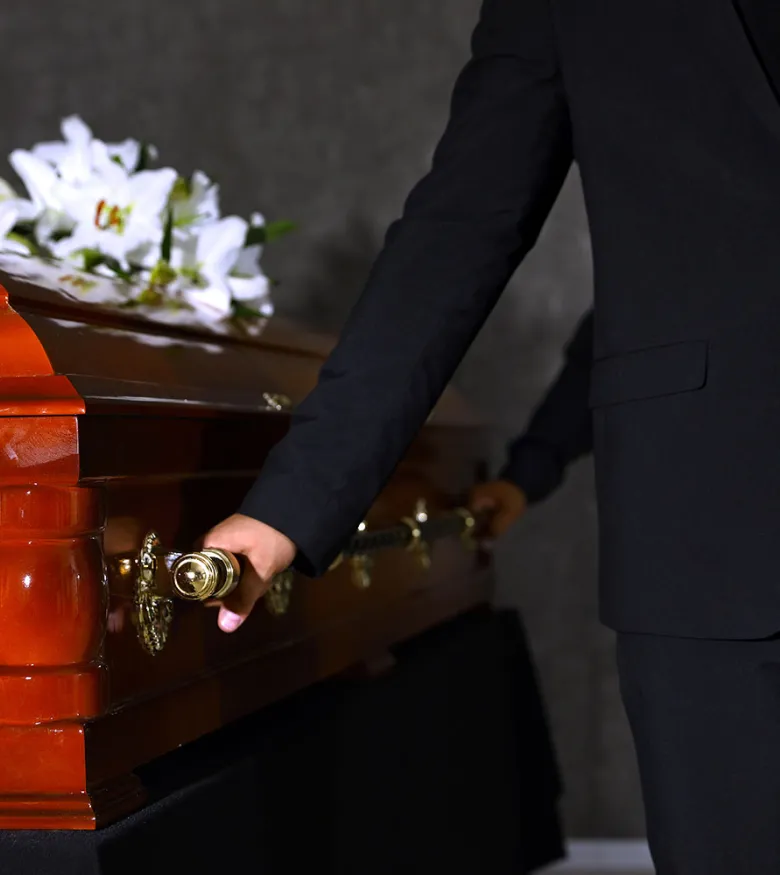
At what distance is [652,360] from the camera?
1.15 m

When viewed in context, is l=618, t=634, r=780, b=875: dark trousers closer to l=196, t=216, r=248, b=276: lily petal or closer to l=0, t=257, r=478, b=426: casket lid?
l=0, t=257, r=478, b=426: casket lid

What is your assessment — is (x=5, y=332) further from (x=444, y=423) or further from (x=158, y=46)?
(x=158, y=46)

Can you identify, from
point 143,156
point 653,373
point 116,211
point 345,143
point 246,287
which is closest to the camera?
point 653,373

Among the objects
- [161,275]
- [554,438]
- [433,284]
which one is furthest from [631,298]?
[554,438]

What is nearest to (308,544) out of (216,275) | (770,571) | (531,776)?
(770,571)

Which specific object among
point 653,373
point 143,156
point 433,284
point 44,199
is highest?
point 143,156

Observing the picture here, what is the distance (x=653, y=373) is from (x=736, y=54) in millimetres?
317

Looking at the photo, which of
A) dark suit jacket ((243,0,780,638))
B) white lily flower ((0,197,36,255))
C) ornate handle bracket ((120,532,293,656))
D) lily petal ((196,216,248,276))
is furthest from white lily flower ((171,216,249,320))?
ornate handle bracket ((120,532,293,656))

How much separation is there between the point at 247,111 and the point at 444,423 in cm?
132

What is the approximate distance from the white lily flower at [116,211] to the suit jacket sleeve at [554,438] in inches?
32.9

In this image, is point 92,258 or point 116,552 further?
point 92,258

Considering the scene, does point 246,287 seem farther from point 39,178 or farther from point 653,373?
point 653,373

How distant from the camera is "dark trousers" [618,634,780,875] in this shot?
111cm

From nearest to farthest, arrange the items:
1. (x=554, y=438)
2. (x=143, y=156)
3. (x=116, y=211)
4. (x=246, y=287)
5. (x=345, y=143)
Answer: (x=116, y=211)
(x=246, y=287)
(x=143, y=156)
(x=554, y=438)
(x=345, y=143)
